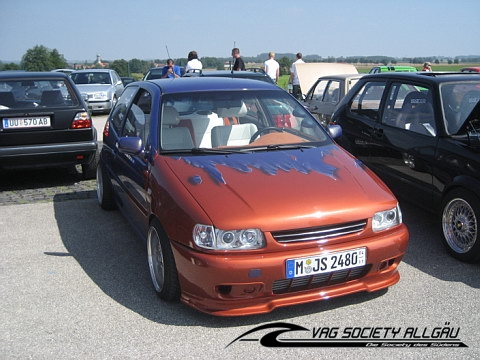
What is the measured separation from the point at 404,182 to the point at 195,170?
254cm

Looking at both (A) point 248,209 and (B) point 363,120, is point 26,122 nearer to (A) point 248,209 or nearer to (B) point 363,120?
(B) point 363,120

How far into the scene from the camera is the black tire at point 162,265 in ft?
12.1

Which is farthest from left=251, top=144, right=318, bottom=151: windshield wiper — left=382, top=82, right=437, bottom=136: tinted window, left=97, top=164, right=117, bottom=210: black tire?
left=97, top=164, right=117, bottom=210: black tire

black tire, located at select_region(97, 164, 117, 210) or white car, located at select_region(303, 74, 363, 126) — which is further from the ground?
white car, located at select_region(303, 74, 363, 126)

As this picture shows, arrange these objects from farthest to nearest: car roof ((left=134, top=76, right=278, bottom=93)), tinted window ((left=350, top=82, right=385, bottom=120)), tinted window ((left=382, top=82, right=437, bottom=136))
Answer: tinted window ((left=350, top=82, right=385, bottom=120)), tinted window ((left=382, top=82, right=437, bottom=136)), car roof ((left=134, top=76, right=278, bottom=93))

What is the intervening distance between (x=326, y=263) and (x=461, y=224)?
5.98 feet

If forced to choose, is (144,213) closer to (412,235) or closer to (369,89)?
(412,235)

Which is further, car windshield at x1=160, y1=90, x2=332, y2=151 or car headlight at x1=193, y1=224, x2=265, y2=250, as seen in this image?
car windshield at x1=160, y1=90, x2=332, y2=151

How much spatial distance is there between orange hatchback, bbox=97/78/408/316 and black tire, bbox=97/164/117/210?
134 cm

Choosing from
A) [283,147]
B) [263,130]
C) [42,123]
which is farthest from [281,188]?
[42,123]

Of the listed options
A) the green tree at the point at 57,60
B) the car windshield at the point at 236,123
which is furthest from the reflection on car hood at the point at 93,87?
the green tree at the point at 57,60

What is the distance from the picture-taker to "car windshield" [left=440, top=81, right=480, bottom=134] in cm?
515

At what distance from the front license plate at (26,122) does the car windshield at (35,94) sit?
20 centimetres
